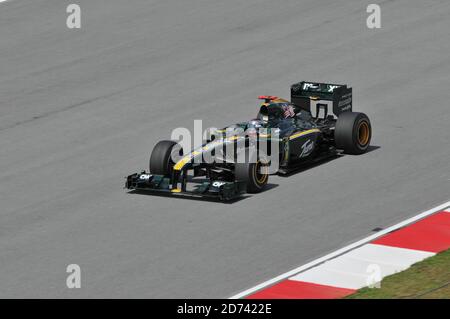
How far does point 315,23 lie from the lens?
28.7 meters

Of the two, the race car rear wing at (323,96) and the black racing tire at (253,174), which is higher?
the race car rear wing at (323,96)

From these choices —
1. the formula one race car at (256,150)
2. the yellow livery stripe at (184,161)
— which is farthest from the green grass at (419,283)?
the yellow livery stripe at (184,161)

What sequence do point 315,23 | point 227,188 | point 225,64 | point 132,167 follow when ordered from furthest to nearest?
point 315,23 → point 225,64 → point 132,167 → point 227,188

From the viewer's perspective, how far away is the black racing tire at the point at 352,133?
19.6 m

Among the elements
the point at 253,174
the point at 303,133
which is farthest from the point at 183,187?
the point at 303,133

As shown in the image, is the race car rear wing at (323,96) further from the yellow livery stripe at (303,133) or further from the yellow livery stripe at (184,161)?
the yellow livery stripe at (184,161)

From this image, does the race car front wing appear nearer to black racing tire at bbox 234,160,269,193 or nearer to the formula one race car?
the formula one race car

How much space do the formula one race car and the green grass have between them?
3.90m

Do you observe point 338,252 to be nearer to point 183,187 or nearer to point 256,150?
point 256,150

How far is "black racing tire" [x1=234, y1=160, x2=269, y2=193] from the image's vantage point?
1788cm

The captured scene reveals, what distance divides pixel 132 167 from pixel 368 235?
211 inches

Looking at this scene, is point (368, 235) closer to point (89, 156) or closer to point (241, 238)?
point (241, 238)

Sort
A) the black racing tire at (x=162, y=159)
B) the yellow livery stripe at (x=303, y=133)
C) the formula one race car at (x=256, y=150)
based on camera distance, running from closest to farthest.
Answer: the formula one race car at (x=256, y=150), the black racing tire at (x=162, y=159), the yellow livery stripe at (x=303, y=133)

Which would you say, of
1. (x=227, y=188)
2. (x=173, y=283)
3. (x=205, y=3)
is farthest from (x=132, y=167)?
(x=205, y=3)
